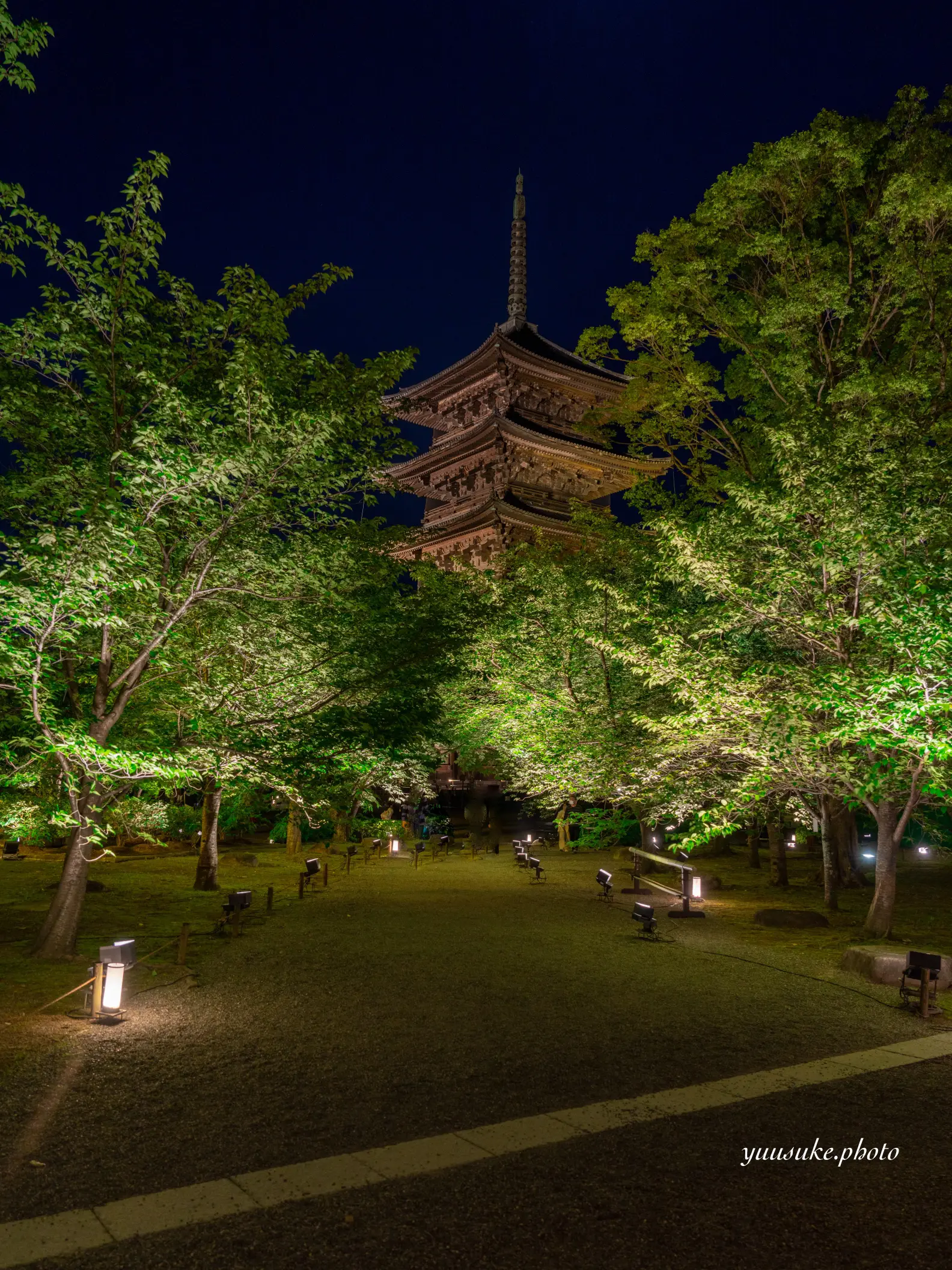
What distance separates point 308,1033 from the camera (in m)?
8.31

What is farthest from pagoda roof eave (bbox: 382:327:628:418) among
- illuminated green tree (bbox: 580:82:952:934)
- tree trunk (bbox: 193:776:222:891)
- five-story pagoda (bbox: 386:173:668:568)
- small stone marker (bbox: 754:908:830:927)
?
small stone marker (bbox: 754:908:830:927)

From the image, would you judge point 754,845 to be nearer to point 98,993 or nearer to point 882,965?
point 882,965

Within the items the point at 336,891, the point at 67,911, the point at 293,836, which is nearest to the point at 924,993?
the point at 67,911

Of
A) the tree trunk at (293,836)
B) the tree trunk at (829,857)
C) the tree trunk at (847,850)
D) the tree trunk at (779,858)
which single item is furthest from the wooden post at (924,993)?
the tree trunk at (293,836)

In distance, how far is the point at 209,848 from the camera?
65.4 feet

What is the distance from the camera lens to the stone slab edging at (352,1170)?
4.40 m

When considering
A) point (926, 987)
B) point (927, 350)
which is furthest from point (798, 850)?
point (926, 987)

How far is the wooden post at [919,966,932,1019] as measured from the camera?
30.0 feet

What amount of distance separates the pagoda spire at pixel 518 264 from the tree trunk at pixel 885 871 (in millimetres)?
Result: 40646

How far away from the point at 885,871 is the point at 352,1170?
464 inches

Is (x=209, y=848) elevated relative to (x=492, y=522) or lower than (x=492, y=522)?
lower

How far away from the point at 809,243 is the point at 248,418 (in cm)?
1325

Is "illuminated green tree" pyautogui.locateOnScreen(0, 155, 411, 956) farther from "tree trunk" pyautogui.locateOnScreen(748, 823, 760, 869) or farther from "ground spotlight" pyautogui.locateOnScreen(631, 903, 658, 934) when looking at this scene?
"tree trunk" pyautogui.locateOnScreen(748, 823, 760, 869)

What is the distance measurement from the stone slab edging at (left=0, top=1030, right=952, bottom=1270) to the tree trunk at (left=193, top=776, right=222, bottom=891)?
1496 centimetres
